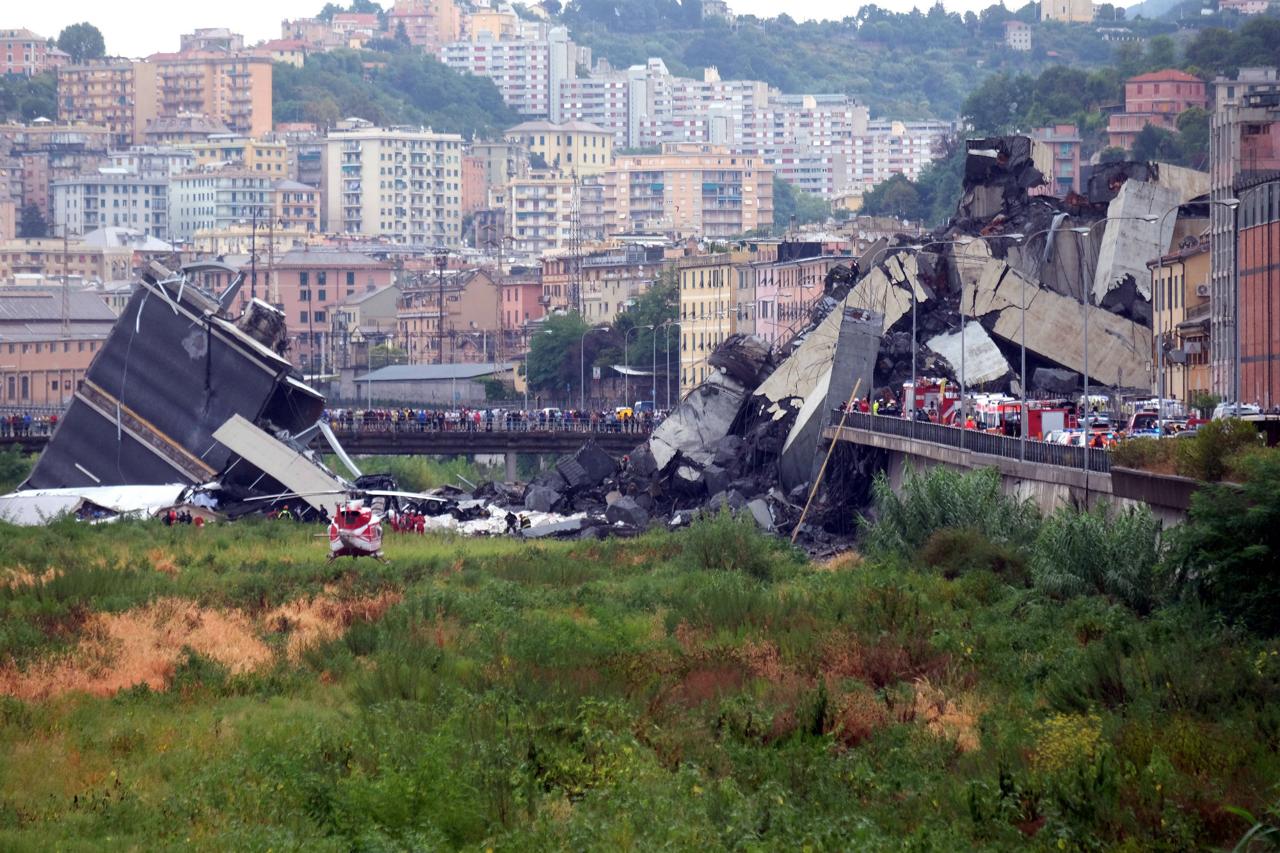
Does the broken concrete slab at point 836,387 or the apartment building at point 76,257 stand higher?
the apartment building at point 76,257

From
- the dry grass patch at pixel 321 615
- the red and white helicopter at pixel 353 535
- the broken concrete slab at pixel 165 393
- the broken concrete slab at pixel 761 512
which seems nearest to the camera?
the dry grass patch at pixel 321 615

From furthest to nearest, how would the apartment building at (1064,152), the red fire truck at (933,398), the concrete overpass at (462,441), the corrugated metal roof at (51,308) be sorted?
1. the apartment building at (1064,152)
2. the corrugated metal roof at (51,308)
3. the concrete overpass at (462,441)
4. the red fire truck at (933,398)

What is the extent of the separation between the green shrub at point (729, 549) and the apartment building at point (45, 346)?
7954cm

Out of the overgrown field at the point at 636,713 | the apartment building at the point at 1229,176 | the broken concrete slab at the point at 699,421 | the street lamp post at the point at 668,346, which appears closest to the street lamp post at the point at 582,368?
the street lamp post at the point at 668,346

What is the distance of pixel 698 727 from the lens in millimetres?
29203

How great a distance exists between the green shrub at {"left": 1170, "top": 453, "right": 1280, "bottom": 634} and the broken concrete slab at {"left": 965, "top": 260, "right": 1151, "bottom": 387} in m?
37.8

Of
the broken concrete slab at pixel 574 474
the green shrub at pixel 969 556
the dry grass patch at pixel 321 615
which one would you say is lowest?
the broken concrete slab at pixel 574 474

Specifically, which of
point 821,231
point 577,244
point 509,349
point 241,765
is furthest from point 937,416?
point 577,244

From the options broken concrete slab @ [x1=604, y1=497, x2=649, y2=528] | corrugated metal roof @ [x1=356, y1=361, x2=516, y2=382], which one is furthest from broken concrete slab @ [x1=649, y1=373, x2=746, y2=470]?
corrugated metal roof @ [x1=356, y1=361, x2=516, y2=382]

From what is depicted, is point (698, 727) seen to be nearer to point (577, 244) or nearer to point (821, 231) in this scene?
point (821, 231)

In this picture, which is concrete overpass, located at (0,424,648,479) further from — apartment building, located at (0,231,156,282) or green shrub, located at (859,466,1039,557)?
apartment building, located at (0,231,156,282)

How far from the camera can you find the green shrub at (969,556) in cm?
4334

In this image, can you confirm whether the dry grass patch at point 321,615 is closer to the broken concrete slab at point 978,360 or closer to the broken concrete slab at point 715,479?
the broken concrete slab at point 715,479

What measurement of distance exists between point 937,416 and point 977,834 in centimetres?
4167
